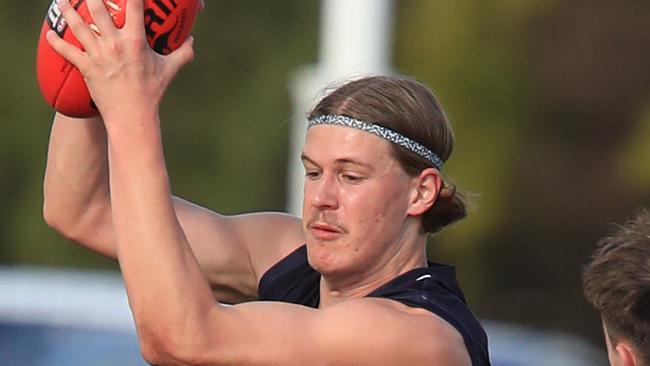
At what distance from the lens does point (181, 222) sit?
188 inches

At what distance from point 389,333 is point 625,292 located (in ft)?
1.99

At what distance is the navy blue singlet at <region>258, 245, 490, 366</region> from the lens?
164 inches

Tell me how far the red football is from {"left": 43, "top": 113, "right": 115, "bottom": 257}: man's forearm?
0.31m

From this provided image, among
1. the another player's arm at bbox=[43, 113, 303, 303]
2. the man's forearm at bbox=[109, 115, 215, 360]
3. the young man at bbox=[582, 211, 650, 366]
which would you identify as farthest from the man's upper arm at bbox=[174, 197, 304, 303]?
the young man at bbox=[582, 211, 650, 366]

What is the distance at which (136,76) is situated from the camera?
3760 mm

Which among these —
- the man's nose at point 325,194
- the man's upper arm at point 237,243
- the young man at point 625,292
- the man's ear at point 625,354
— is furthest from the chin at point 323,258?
the man's ear at point 625,354

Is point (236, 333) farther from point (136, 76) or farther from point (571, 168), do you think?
point (571, 168)

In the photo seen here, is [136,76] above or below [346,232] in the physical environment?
above

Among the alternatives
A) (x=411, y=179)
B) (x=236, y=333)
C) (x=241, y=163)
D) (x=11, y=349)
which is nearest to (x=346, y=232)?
(x=411, y=179)

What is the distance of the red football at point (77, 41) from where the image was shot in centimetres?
393

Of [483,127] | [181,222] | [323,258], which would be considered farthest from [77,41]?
[483,127]

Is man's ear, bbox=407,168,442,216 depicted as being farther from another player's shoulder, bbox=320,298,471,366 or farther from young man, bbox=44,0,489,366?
another player's shoulder, bbox=320,298,471,366

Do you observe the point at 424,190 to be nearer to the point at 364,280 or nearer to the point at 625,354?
the point at 364,280

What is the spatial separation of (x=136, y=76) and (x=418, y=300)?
36.7 inches
